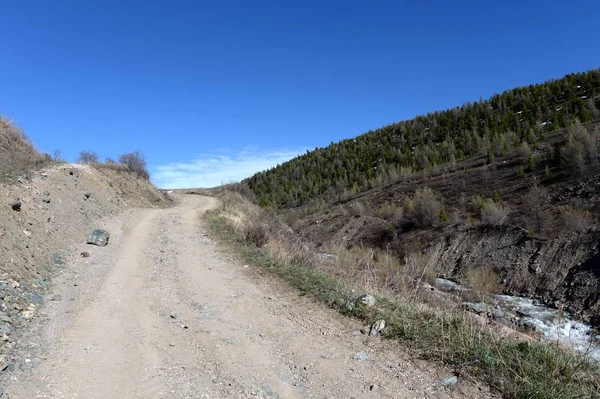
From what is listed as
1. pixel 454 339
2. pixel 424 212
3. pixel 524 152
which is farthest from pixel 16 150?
pixel 524 152

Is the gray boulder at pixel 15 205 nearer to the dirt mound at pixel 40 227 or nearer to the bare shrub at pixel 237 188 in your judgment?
the dirt mound at pixel 40 227

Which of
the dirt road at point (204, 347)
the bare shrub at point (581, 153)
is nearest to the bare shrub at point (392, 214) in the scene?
the bare shrub at point (581, 153)

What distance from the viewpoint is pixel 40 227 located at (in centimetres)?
1049

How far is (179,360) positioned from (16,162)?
1590cm

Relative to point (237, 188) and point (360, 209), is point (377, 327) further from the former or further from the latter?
point (237, 188)

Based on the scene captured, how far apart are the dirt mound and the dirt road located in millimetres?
414

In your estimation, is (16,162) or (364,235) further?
(364,235)

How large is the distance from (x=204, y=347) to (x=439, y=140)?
253 ft

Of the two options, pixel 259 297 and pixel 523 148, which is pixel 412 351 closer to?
pixel 259 297

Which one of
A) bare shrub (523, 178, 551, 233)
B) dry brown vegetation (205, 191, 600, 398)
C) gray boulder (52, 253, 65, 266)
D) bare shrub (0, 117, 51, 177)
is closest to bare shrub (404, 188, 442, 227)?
bare shrub (523, 178, 551, 233)

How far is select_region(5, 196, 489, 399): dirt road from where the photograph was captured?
4.16 meters

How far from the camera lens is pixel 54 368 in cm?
443

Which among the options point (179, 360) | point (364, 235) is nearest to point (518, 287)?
point (364, 235)

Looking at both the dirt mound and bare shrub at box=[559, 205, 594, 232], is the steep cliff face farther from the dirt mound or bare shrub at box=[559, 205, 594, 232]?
the dirt mound
